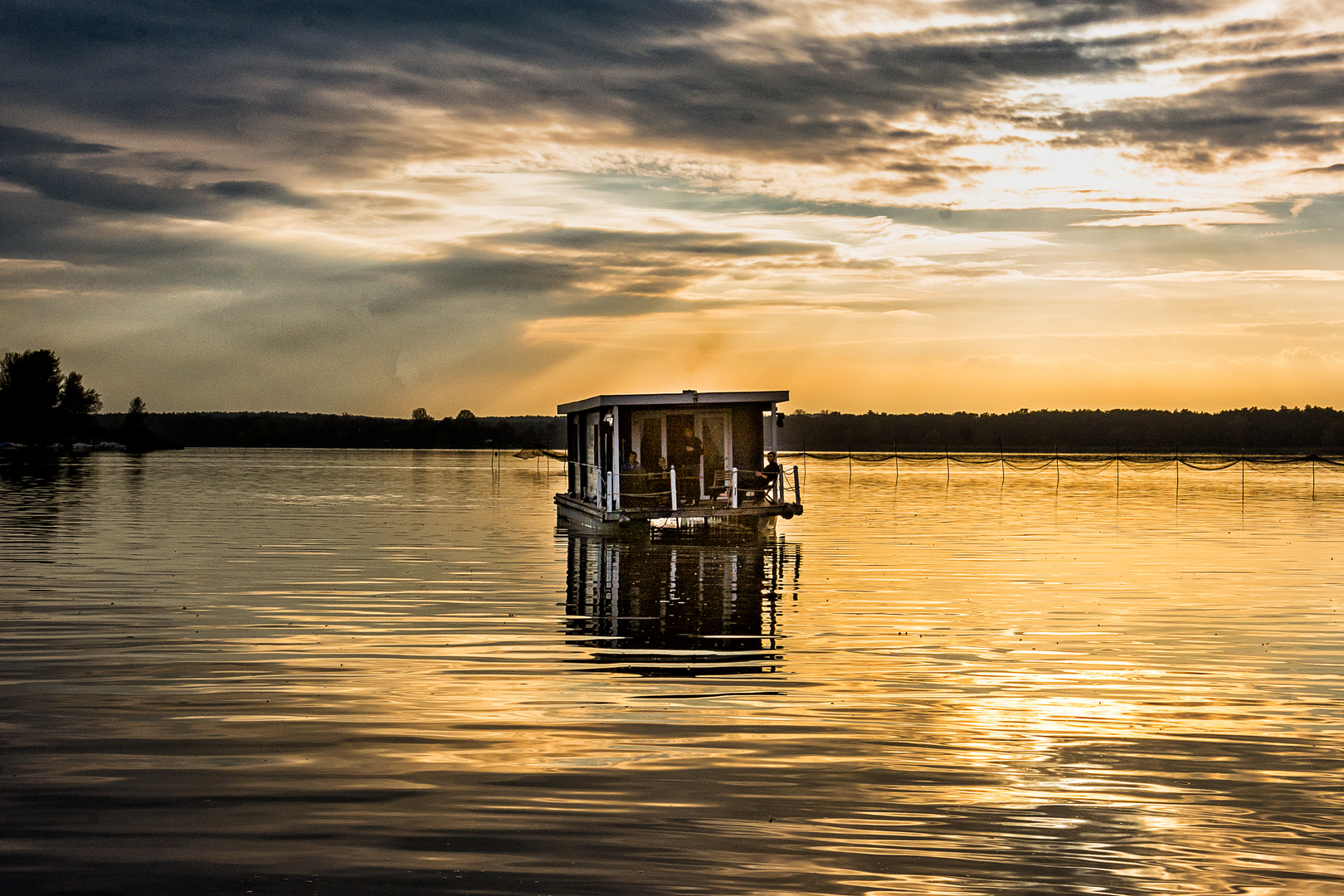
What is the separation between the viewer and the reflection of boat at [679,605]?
46.8 ft

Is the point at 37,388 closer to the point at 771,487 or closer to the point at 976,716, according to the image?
the point at 771,487

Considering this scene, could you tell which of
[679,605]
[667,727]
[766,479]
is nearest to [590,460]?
[766,479]

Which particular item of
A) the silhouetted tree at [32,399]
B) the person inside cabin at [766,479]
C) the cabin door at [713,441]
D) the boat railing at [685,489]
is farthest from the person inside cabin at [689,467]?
the silhouetted tree at [32,399]

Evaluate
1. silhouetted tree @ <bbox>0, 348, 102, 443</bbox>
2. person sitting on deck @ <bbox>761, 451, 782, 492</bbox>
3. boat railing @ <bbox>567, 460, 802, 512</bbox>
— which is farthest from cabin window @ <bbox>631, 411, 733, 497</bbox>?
silhouetted tree @ <bbox>0, 348, 102, 443</bbox>

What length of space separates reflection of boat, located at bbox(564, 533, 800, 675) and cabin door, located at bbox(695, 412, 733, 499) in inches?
211

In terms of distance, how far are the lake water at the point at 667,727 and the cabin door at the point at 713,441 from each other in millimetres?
9868

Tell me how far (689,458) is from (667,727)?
82.3 ft

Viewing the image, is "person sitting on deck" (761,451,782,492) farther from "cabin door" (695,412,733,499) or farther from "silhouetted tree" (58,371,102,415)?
"silhouetted tree" (58,371,102,415)

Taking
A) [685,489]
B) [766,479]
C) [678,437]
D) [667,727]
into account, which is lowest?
[667,727]

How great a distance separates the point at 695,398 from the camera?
3309 cm

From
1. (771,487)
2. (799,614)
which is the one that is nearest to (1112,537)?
(771,487)

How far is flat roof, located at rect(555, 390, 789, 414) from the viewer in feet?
109

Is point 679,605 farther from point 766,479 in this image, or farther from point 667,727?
point 766,479

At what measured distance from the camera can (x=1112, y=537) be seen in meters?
33.9
